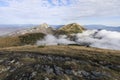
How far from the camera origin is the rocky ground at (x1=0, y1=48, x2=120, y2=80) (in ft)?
214

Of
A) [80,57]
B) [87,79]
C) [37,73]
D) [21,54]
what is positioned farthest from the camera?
[21,54]

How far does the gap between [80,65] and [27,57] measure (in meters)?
23.5

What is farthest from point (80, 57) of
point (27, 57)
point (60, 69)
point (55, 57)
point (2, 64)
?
point (2, 64)

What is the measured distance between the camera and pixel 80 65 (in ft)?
244

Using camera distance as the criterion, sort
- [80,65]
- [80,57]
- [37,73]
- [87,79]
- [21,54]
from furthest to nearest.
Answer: [21,54] < [80,57] < [80,65] < [37,73] < [87,79]

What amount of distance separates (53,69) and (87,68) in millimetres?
10549

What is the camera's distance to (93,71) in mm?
68500

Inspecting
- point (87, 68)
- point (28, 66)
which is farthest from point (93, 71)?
point (28, 66)

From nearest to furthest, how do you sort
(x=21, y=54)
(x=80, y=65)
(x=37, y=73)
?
(x=37, y=73)
(x=80, y=65)
(x=21, y=54)

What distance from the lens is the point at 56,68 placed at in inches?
2805

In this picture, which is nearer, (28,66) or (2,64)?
(28,66)

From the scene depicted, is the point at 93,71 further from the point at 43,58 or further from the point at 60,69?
the point at 43,58

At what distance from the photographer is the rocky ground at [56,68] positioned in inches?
2564

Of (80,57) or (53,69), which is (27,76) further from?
(80,57)
